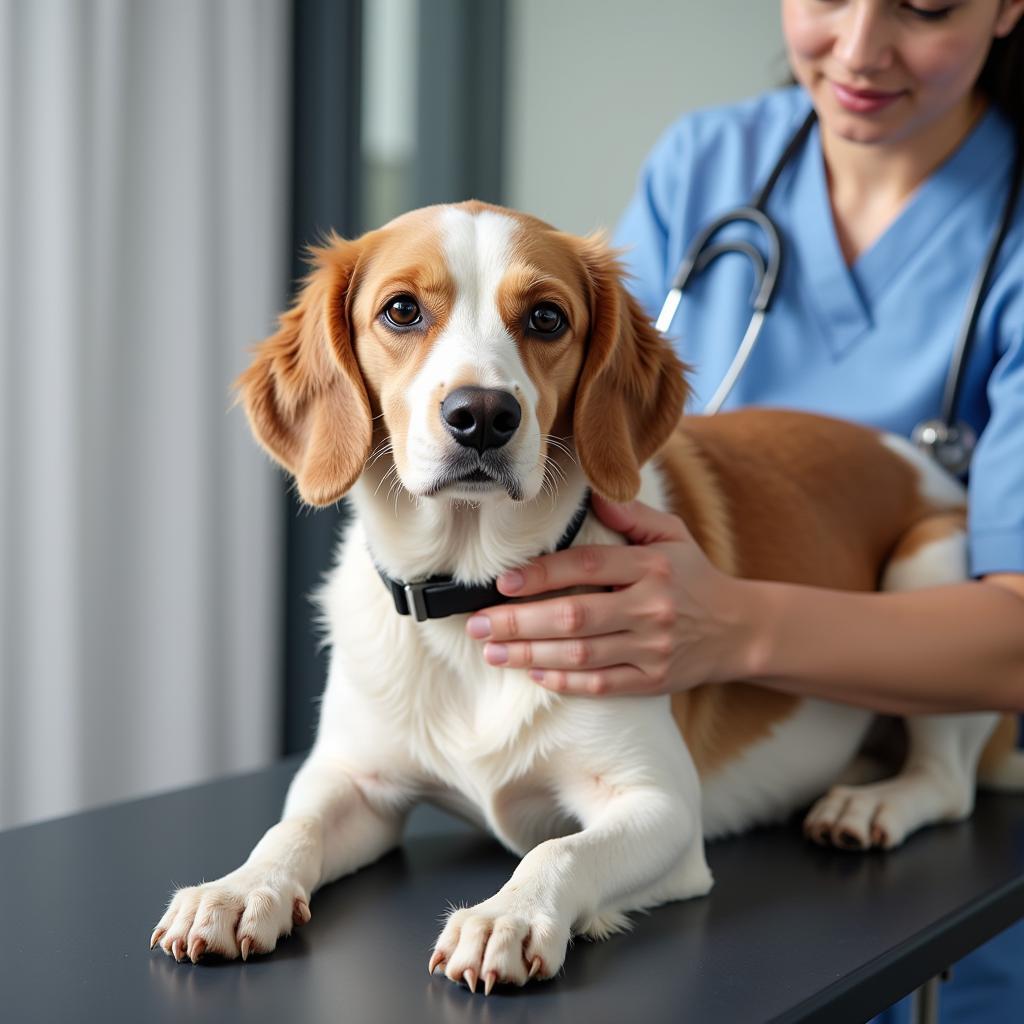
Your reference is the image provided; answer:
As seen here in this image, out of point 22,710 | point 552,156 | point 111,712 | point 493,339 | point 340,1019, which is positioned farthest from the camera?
point 552,156

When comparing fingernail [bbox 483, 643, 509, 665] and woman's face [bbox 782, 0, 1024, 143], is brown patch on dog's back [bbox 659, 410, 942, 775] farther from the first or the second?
woman's face [bbox 782, 0, 1024, 143]

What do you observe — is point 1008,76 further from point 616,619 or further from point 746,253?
point 616,619

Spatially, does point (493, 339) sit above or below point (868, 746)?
above

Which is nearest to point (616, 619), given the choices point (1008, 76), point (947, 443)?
point (947, 443)

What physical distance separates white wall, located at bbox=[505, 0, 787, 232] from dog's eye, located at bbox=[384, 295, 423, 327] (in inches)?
66.5

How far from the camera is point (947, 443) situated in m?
1.75

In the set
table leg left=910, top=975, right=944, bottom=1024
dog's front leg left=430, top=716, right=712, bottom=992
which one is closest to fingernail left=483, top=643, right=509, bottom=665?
dog's front leg left=430, top=716, right=712, bottom=992

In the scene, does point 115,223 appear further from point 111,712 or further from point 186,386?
point 111,712

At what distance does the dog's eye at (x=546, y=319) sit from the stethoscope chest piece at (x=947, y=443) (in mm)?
713

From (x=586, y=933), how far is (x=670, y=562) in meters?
0.39

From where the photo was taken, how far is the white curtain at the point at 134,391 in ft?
8.50

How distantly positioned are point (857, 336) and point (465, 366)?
93cm

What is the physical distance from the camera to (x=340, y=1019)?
92 centimetres

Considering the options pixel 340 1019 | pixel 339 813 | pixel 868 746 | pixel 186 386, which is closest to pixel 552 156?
pixel 186 386
